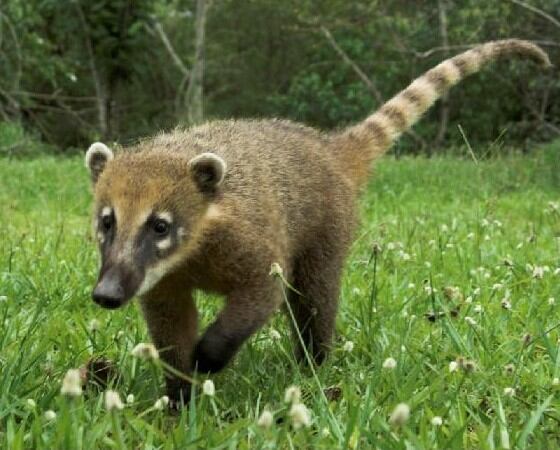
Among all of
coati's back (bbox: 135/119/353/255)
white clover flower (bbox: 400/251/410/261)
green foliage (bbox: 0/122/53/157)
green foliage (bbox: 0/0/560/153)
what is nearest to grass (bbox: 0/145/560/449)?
white clover flower (bbox: 400/251/410/261)

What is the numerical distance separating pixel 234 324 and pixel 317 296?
74 cm

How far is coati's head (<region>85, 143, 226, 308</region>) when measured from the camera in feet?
9.26

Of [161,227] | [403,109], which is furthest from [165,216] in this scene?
[403,109]

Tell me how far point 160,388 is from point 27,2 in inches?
550

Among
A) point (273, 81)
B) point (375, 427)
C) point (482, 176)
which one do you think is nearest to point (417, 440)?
point (375, 427)

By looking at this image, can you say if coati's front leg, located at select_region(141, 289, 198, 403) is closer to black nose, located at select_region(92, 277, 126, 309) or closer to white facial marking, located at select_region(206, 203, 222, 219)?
white facial marking, located at select_region(206, 203, 222, 219)

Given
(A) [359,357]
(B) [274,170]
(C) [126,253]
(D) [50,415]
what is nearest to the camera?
(D) [50,415]

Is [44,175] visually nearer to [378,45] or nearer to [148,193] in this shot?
[148,193]

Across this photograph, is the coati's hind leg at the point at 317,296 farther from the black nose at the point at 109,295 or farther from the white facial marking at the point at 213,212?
the black nose at the point at 109,295

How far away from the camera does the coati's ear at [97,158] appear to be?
3407 millimetres

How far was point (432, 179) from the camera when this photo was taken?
9.68 meters

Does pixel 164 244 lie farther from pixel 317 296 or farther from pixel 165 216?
pixel 317 296

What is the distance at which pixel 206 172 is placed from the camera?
3.24 metres

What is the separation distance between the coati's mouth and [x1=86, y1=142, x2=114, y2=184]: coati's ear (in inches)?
28.0
